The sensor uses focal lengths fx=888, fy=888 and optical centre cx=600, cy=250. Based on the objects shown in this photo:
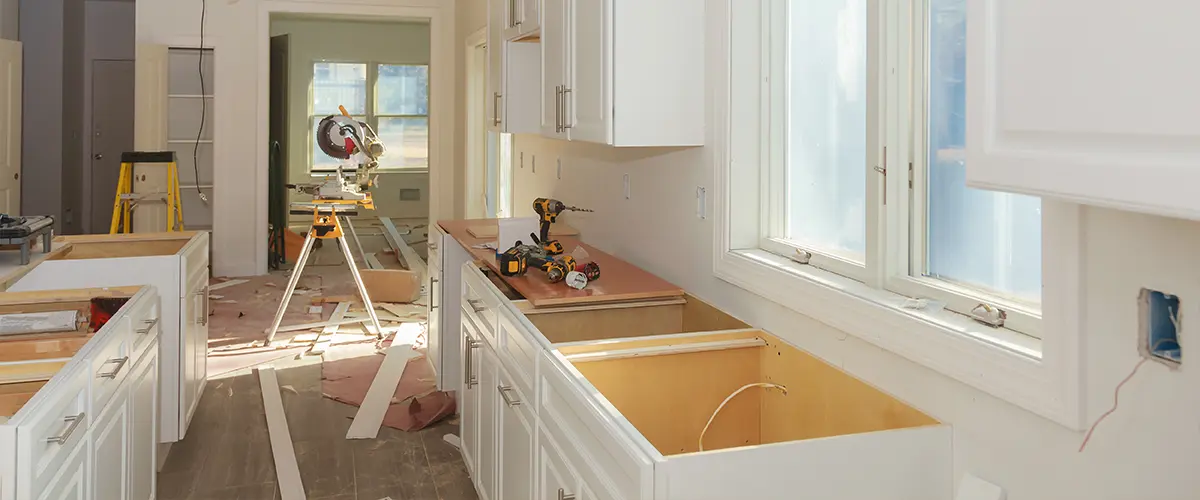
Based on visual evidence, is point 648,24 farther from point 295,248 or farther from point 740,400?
point 295,248

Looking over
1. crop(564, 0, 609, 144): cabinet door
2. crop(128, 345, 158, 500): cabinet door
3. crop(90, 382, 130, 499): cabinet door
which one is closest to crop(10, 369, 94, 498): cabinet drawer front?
crop(90, 382, 130, 499): cabinet door

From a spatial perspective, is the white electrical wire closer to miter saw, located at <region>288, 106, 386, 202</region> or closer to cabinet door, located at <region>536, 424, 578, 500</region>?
cabinet door, located at <region>536, 424, 578, 500</region>

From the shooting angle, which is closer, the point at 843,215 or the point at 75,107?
the point at 843,215

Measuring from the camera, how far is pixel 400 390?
174 inches

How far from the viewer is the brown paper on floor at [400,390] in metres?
3.97

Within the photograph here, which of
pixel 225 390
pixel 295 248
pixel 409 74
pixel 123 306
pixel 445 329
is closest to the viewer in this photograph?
pixel 123 306

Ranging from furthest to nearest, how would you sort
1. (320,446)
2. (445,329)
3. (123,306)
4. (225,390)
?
1. (225,390)
2. (445,329)
3. (320,446)
4. (123,306)

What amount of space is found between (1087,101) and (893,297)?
100 cm

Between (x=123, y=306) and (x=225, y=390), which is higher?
(x=123, y=306)

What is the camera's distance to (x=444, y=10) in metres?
7.69

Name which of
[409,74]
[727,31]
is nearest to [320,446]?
Answer: [727,31]

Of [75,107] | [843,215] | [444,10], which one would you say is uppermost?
[444,10]

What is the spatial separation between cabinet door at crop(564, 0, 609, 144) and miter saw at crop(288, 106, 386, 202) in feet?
7.78

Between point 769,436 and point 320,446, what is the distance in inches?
85.1
